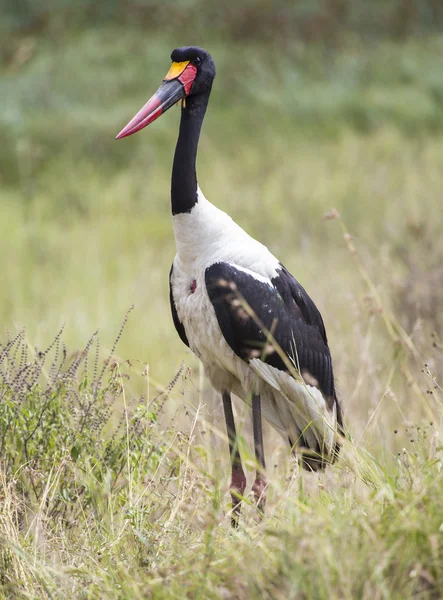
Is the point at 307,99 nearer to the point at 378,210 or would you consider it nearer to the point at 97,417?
the point at 378,210

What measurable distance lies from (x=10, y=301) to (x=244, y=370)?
414cm

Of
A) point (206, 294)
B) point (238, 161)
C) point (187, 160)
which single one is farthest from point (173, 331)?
point (238, 161)

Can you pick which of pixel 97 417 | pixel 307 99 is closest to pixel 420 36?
pixel 307 99

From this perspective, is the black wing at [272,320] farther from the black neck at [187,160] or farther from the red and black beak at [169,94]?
the red and black beak at [169,94]

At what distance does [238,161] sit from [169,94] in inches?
311

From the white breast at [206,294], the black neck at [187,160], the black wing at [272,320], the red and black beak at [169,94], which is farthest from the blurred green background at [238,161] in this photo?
the red and black beak at [169,94]

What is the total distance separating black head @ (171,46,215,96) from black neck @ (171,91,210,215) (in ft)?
0.11

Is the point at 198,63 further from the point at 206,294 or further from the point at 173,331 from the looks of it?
the point at 173,331

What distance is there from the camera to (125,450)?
10.4 feet

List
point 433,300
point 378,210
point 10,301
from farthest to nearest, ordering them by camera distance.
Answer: point 378,210
point 10,301
point 433,300

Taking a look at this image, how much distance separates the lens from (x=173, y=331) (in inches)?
260

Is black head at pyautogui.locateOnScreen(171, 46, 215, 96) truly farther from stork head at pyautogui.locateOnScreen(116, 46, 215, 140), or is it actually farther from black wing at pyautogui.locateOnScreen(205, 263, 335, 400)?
black wing at pyautogui.locateOnScreen(205, 263, 335, 400)

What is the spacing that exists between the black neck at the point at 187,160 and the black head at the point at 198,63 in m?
0.03

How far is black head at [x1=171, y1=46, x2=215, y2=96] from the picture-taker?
3.61 metres
